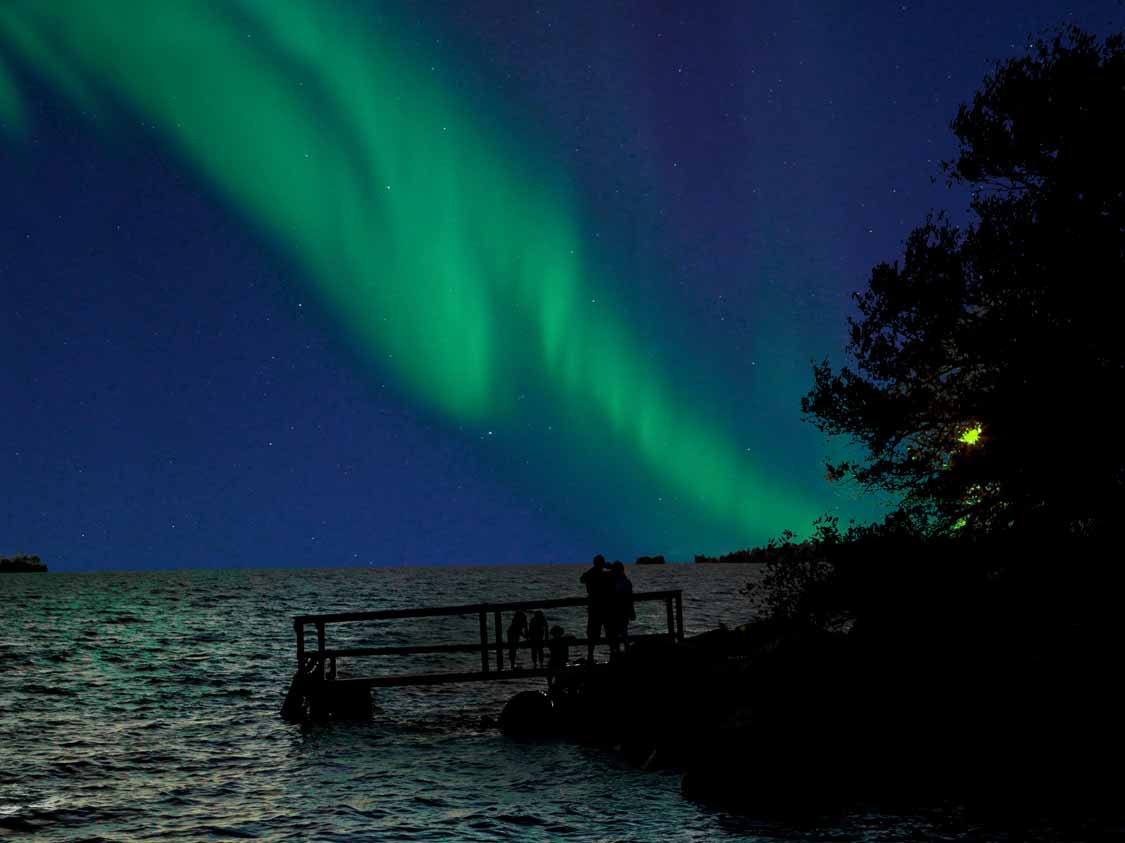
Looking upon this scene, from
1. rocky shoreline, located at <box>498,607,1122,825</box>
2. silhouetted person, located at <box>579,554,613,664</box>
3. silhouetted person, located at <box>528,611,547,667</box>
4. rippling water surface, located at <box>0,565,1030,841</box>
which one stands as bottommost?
rippling water surface, located at <box>0,565,1030,841</box>

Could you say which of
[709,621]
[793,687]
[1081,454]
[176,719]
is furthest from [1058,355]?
[709,621]

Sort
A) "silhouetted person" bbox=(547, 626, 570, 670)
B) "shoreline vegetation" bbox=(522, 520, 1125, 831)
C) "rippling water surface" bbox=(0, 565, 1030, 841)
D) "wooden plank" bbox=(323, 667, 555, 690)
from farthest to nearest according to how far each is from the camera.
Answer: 1. "silhouetted person" bbox=(547, 626, 570, 670)
2. "wooden plank" bbox=(323, 667, 555, 690)
3. "shoreline vegetation" bbox=(522, 520, 1125, 831)
4. "rippling water surface" bbox=(0, 565, 1030, 841)

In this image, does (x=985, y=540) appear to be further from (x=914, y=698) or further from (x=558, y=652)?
(x=558, y=652)

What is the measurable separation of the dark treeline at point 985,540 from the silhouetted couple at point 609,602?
117 inches

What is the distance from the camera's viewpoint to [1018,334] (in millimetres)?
16906

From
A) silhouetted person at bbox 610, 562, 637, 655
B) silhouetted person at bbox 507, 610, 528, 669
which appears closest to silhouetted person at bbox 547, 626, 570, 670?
silhouetted person at bbox 507, 610, 528, 669

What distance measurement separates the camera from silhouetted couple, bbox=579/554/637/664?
2095 cm

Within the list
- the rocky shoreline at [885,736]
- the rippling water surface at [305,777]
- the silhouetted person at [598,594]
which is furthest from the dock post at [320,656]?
the rocky shoreline at [885,736]

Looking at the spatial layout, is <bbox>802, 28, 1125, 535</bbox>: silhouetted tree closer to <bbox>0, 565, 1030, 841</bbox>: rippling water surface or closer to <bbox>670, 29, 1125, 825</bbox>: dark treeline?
<bbox>670, 29, 1125, 825</bbox>: dark treeline

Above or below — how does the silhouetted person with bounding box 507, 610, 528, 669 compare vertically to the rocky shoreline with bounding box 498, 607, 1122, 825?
above

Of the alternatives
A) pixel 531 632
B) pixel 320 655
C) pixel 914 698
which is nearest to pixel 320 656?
pixel 320 655

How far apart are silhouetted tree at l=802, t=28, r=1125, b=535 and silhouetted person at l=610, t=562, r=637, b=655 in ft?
17.0

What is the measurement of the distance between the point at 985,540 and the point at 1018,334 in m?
Answer: 3.73

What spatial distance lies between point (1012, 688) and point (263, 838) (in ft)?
34.4
